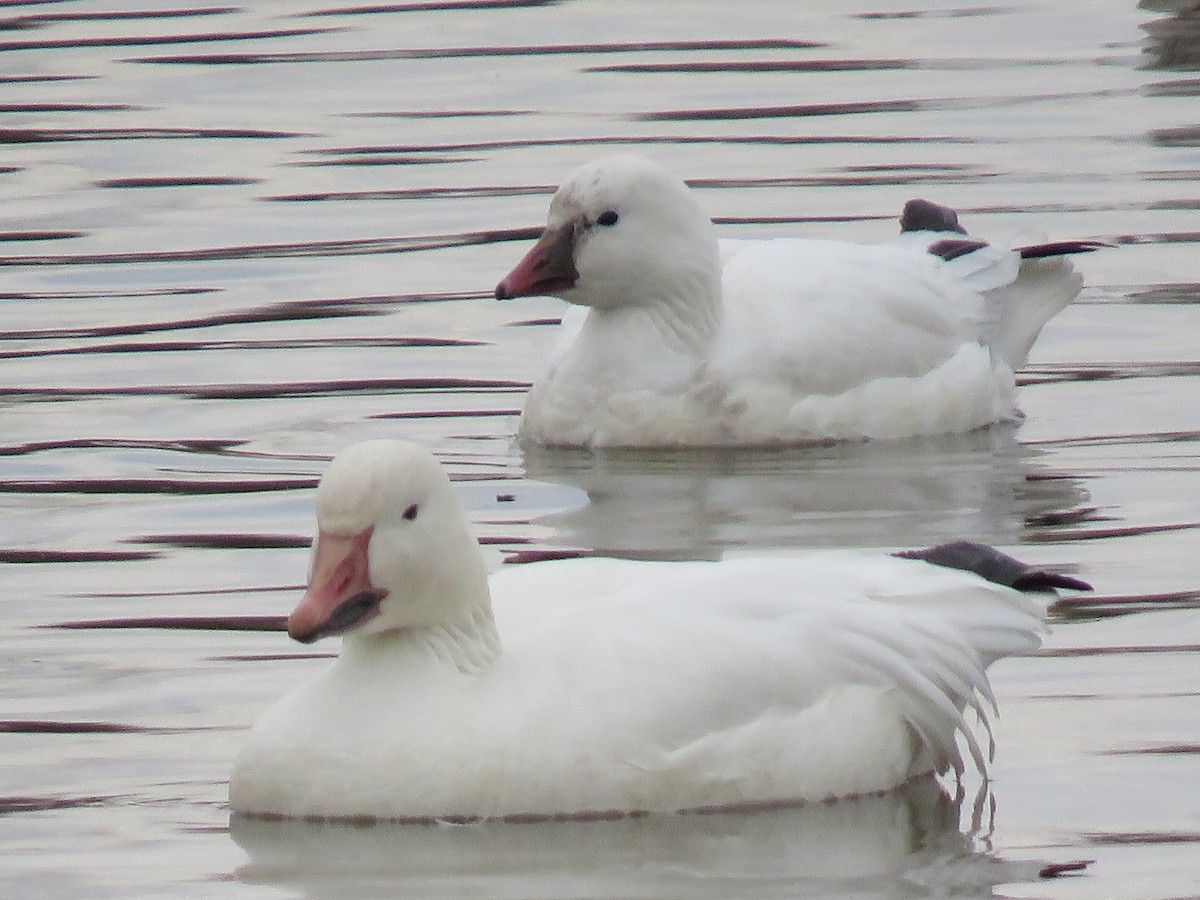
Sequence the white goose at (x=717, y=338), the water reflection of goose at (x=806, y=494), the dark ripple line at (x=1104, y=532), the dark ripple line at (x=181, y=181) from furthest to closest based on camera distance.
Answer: the dark ripple line at (x=181, y=181)
the white goose at (x=717, y=338)
the water reflection of goose at (x=806, y=494)
the dark ripple line at (x=1104, y=532)

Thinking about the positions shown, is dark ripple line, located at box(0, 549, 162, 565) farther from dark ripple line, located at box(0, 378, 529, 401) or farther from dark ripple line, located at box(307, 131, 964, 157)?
dark ripple line, located at box(307, 131, 964, 157)

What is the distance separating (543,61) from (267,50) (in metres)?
1.80

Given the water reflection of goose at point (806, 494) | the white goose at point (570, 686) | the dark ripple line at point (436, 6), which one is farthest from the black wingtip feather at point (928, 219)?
the dark ripple line at point (436, 6)

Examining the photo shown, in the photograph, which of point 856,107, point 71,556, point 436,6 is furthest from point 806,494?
point 436,6

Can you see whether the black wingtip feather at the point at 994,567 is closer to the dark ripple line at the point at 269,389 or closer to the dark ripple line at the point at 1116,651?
the dark ripple line at the point at 1116,651

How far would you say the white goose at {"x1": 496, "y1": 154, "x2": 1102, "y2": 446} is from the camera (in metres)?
10.6

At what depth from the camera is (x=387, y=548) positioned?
21.5 feet

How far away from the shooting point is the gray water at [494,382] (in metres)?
6.57

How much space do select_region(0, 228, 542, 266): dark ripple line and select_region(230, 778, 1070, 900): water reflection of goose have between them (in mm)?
7262

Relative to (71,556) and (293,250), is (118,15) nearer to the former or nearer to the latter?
(293,250)

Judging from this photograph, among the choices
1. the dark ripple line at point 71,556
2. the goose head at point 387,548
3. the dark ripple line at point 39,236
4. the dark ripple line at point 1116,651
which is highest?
the goose head at point 387,548

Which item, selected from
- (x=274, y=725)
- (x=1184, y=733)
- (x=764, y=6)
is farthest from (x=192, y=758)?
(x=764, y=6)

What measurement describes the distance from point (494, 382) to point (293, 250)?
2472mm

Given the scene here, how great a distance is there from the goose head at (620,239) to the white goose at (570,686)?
12.7 ft
